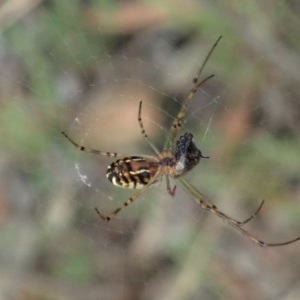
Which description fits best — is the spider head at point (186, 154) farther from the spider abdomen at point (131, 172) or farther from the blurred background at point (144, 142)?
the blurred background at point (144, 142)

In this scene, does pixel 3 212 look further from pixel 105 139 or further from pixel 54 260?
pixel 105 139

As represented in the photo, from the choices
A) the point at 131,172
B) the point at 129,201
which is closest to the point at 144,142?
the point at 129,201

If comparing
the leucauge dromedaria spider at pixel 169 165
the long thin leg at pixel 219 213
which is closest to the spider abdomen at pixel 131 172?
the leucauge dromedaria spider at pixel 169 165

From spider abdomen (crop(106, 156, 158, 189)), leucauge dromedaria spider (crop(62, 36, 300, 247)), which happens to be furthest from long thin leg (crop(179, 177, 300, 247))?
spider abdomen (crop(106, 156, 158, 189))

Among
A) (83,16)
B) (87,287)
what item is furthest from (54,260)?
(83,16)

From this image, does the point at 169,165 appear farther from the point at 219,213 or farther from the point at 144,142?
the point at 144,142
